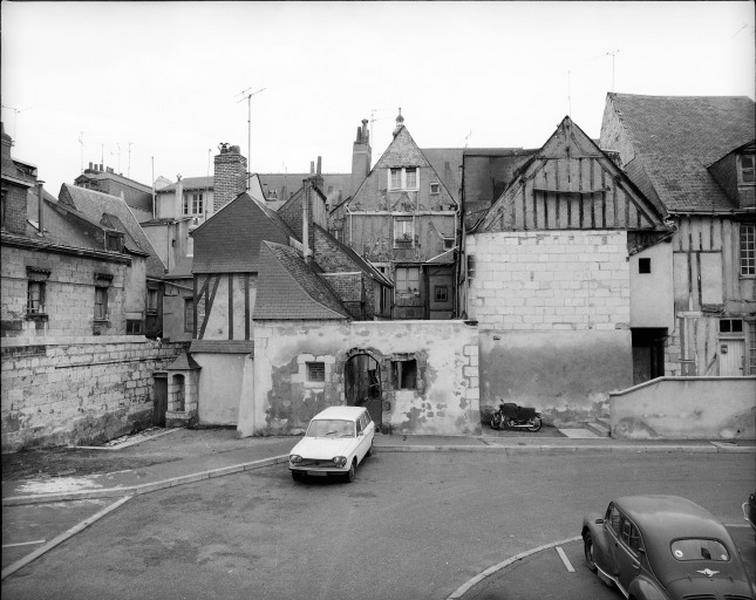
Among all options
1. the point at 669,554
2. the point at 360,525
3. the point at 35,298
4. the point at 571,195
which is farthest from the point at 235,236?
the point at 669,554

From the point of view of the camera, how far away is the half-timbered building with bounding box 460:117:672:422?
20.8 metres

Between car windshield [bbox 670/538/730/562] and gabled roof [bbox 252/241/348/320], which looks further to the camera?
gabled roof [bbox 252/241/348/320]

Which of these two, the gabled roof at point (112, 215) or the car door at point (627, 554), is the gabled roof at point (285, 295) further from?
the car door at point (627, 554)

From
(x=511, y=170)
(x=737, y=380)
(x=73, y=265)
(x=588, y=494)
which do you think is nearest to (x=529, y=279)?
(x=511, y=170)

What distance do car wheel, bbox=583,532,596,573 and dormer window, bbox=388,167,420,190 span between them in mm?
27027

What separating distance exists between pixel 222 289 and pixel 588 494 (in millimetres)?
16384

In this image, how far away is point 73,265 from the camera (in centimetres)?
2195

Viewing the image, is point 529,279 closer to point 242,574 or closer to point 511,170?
point 511,170

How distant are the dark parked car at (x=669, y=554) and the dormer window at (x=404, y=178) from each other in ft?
90.2

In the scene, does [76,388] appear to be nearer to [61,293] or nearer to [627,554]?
[61,293]

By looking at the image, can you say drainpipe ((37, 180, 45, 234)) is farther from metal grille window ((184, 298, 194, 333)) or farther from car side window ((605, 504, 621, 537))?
car side window ((605, 504, 621, 537))

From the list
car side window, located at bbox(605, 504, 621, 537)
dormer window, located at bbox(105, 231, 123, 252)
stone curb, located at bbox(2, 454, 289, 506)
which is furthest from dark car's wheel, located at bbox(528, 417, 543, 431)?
dormer window, located at bbox(105, 231, 123, 252)

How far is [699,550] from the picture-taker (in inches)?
286

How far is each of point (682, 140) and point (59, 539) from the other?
84.9 feet
